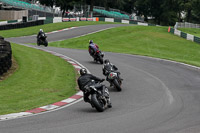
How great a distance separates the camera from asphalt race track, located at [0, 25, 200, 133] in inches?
360

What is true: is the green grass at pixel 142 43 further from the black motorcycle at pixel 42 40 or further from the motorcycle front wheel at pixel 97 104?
the motorcycle front wheel at pixel 97 104

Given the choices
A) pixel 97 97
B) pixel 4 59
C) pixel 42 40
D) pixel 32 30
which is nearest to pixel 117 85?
pixel 97 97

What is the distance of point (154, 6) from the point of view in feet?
308

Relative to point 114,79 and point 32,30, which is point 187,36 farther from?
point 114,79

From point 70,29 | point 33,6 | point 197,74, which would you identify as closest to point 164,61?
point 197,74

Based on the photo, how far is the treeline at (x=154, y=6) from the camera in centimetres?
8188

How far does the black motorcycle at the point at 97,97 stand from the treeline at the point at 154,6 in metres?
69.4

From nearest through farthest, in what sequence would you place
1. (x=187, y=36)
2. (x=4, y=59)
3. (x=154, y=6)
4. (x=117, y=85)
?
(x=117, y=85) → (x=4, y=59) → (x=187, y=36) → (x=154, y=6)

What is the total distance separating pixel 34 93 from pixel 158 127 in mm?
6045

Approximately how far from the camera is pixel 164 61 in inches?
963

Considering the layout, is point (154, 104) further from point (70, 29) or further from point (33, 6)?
point (33, 6)

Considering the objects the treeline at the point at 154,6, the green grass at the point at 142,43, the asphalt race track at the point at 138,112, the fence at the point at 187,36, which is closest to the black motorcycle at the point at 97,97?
the asphalt race track at the point at 138,112

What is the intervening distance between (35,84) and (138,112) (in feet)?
18.7

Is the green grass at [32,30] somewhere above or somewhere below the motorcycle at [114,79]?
above
